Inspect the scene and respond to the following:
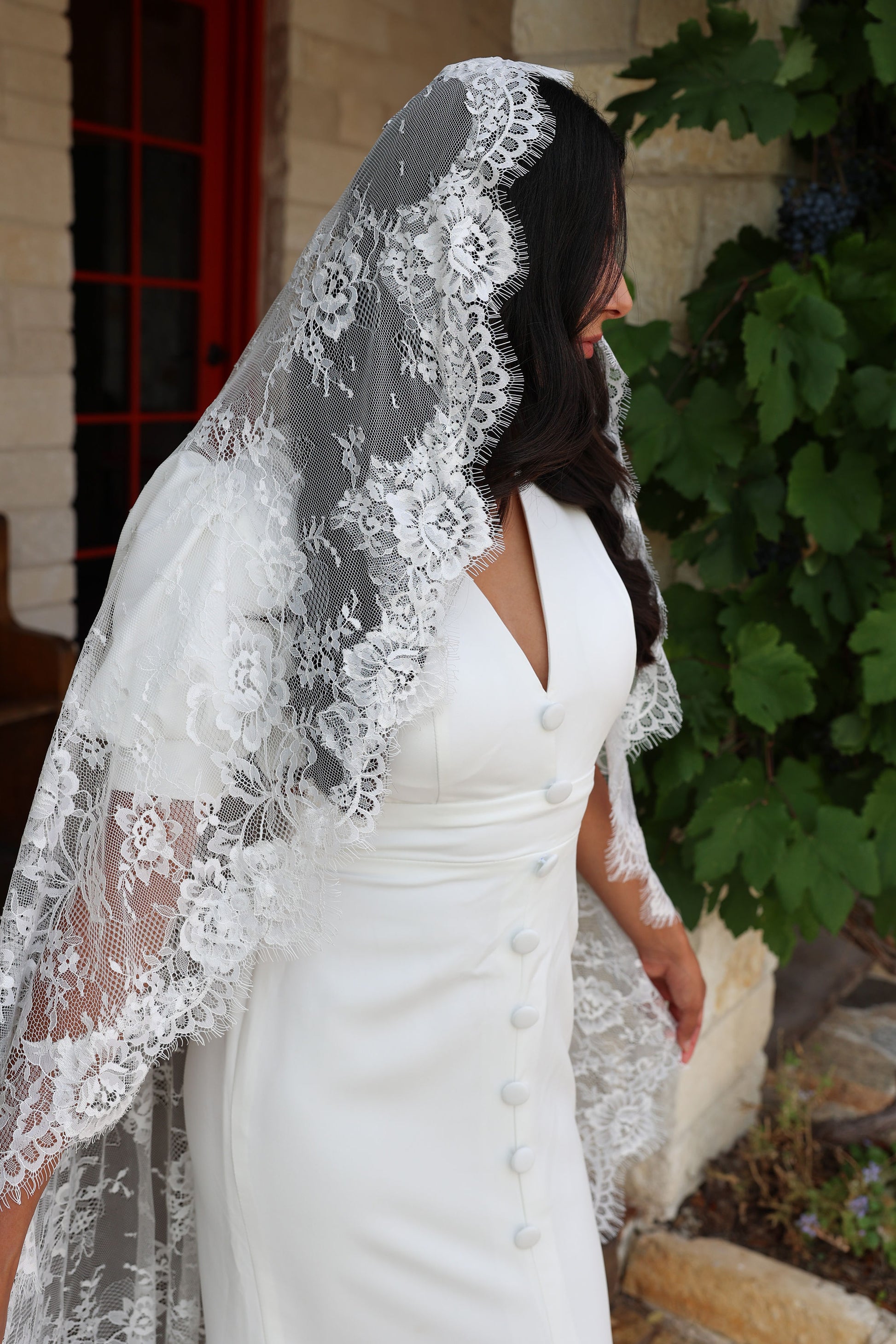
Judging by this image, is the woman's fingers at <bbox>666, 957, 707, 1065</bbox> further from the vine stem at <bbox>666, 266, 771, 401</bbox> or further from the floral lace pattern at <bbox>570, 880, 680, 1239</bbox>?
the vine stem at <bbox>666, 266, 771, 401</bbox>

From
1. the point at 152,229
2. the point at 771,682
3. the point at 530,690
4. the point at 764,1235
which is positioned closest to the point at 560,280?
the point at 530,690

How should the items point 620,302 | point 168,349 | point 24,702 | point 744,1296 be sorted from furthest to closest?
point 168,349 < point 24,702 < point 744,1296 < point 620,302

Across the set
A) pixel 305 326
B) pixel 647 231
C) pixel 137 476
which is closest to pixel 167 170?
pixel 137 476

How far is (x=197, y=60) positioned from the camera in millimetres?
4102

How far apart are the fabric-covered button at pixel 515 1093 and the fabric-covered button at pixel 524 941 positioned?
151 millimetres

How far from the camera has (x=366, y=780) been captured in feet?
3.72

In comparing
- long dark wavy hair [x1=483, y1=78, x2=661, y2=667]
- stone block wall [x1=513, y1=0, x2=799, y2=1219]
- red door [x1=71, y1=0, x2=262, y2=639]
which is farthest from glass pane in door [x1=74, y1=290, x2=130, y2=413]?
long dark wavy hair [x1=483, y1=78, x2=661, y2=667]

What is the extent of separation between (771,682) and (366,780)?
96cm

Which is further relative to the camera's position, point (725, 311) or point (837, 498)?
point (725, 311)

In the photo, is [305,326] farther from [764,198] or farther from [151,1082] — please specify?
[764,198]

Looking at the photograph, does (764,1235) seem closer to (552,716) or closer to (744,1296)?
(744,1296)

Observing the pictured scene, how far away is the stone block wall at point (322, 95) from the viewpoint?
4195 millimetres

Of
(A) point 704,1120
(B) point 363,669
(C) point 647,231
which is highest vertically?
(C) point 647,231

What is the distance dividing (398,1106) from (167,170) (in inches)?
144
